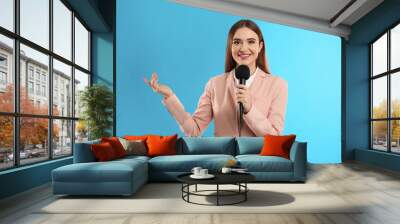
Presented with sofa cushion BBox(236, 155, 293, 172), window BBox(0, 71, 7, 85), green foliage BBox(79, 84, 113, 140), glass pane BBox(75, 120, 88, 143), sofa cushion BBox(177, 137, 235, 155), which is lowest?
sofa cushion BBox(236, 155, 293, 172)

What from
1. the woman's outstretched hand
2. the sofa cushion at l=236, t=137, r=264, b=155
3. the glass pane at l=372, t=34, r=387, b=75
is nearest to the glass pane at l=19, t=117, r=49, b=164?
the woman's outstretched hand

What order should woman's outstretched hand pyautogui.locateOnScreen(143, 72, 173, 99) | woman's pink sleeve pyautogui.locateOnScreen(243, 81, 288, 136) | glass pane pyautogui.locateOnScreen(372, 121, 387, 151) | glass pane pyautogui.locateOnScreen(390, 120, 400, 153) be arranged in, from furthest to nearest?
woman's outstretched hand pyautogui.locateOnScreen(143, 72, 173, 99) → glass pane pyautogui.locateOnScreen(372, 121, 387, 151) → woman's pink sleeve pyautogui.locateOnScreen(243, 81, 288, 136) → glass pane pyautogui.locateOnScreen(390, 120, 400, 153)

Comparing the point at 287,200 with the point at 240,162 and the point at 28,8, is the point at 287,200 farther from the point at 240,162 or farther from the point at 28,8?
the point at 28,8

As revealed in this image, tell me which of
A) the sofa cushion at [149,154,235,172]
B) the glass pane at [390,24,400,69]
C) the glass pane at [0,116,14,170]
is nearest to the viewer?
the glass pane at [0,116,14,170]

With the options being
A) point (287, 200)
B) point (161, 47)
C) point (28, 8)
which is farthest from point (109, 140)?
point (161, 47)

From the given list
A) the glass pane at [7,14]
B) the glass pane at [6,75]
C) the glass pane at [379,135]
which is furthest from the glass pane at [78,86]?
the glass pane at [379,135]

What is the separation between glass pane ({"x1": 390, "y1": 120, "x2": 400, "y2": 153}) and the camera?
782 centimetres

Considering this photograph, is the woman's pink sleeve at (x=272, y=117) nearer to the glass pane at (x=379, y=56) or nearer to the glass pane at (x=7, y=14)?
the glass pane at (x=379, y=56)

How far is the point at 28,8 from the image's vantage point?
5578mm

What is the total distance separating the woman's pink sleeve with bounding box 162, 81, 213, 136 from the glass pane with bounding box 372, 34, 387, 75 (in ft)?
13.1

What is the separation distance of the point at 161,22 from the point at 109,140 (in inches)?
152

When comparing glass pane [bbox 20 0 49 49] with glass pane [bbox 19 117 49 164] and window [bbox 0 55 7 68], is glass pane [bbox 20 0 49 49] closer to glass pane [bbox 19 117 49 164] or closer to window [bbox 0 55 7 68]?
window [bbox 0 55 7 68]

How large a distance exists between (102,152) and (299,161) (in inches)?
120

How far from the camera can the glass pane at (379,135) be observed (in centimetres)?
847
